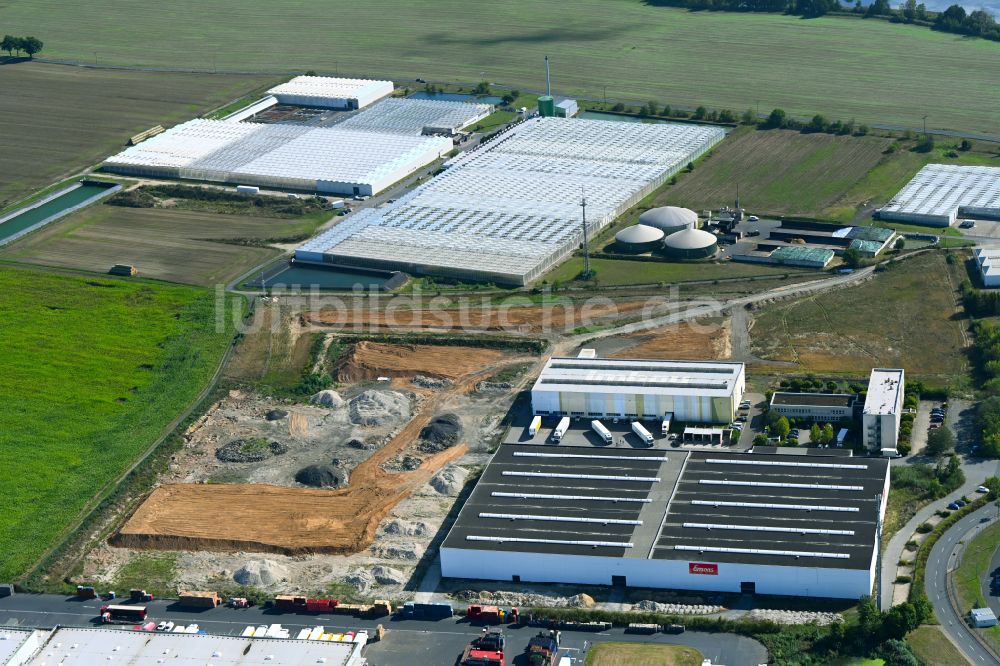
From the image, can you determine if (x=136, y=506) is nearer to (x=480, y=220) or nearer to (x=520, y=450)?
(x=520, y=450)

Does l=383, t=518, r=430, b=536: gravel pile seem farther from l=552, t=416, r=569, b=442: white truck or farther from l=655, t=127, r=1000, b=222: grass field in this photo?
l=655, t=127, r=1000, b=222: grass field

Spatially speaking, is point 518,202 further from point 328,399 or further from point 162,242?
point 328,399

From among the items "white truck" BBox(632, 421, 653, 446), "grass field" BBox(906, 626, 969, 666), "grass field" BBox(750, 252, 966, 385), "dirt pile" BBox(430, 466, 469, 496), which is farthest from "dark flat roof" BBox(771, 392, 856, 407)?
"grass field" BBox(906, 626, 969, 666)

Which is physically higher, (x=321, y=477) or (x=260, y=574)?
(x=321, y=477)

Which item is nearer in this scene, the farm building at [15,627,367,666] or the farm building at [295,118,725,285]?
the farm building at [15,627,367,666]

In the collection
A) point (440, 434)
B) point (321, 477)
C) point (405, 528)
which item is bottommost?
point (405, 528)

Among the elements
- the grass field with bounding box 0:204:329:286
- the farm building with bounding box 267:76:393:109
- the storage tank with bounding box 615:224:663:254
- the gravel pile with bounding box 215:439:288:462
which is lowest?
the gravel pile with bounding box 215:439:288:462

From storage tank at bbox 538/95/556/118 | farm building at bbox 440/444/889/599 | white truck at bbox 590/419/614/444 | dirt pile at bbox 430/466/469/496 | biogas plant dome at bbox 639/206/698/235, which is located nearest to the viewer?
farm building at bbox 440/444/889/599

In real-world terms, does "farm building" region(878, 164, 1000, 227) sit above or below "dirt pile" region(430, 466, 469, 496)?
above

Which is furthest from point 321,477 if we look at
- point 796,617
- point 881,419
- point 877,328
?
point 877,328
